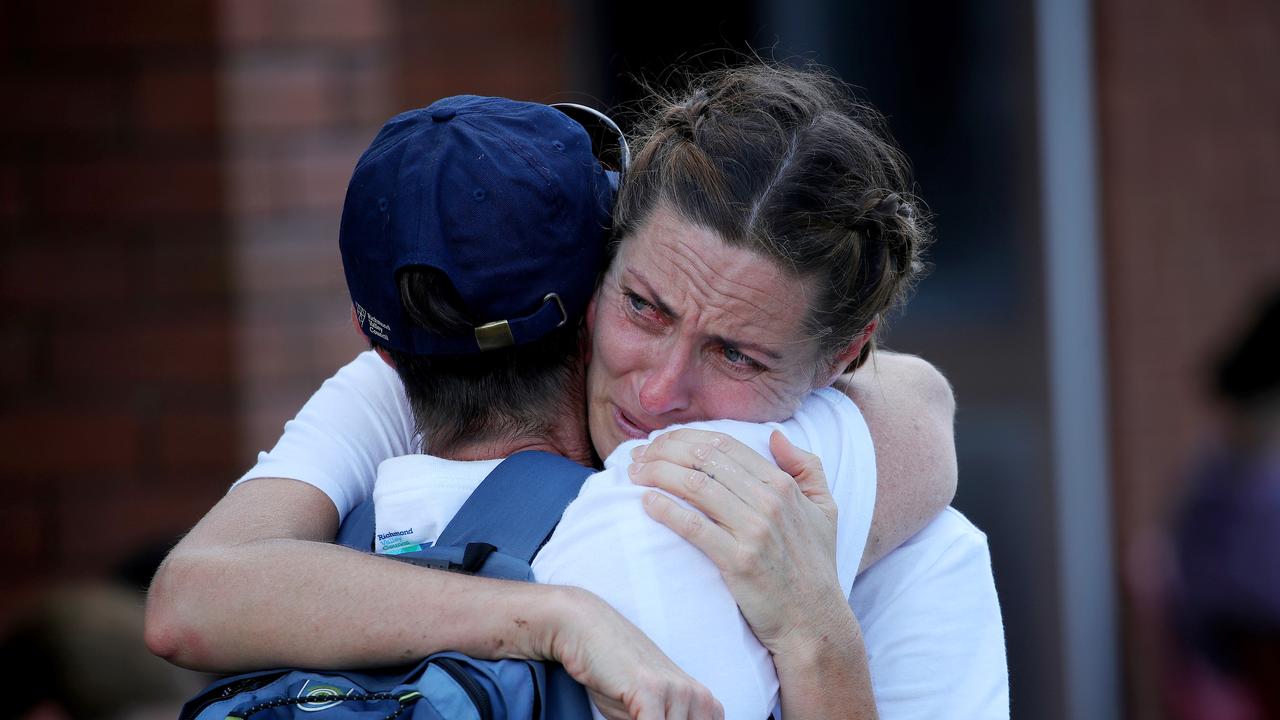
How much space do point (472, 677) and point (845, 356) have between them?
71 centimetres

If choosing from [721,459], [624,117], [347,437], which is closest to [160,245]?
[624,117]

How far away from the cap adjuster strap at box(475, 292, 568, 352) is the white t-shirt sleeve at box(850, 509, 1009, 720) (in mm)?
576

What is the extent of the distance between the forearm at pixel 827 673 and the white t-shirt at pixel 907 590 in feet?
0.70

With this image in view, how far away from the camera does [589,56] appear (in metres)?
4.03

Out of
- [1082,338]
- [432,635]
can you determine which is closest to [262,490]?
[432,635]

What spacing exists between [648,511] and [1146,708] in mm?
3845

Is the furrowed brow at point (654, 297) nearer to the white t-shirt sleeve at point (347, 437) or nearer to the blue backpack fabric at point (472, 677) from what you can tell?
the blue backpack fabric at point (472, 677)

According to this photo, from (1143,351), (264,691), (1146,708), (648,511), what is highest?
(648,511)

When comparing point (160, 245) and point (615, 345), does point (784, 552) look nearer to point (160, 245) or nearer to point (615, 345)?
point (615, 345)

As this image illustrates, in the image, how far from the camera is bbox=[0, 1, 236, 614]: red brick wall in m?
3.56

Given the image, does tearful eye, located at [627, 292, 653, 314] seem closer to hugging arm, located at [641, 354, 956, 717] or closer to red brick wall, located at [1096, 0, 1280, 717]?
hugging arm, located at [641, 354, 956, 717]

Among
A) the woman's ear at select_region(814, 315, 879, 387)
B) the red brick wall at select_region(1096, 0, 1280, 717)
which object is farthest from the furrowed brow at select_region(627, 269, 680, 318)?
the red brick wall at select_region(1096, 0, 1280, 717)

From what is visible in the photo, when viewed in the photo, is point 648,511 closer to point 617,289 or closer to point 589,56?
point 617,289

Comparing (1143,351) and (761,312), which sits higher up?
(761,312)
